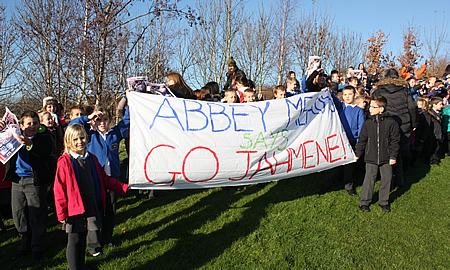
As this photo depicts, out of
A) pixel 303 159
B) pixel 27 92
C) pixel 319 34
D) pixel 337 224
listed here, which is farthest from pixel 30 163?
pixel 319 34

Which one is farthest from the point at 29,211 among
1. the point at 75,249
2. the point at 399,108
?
the point at 399,108

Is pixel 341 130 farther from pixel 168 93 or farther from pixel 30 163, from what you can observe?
pixel 30 163

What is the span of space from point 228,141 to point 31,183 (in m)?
2.79

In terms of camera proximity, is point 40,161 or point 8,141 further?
point 40,161

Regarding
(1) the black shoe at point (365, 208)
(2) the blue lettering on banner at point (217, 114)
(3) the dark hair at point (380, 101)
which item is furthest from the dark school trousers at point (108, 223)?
(3) the dark hair at point (380, 101)

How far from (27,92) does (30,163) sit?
963cm

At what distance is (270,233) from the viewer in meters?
4.37

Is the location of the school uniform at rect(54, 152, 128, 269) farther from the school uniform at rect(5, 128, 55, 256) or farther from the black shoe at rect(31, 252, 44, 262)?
the school uniform at rect(5, 128, 55, 256)

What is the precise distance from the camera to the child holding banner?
10.3ft

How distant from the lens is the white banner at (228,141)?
400 centimetres

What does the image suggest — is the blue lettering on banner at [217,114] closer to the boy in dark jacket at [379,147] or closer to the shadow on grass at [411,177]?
the boy in dark jacket at [379,147]

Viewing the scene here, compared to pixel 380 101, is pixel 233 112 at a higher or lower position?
lower

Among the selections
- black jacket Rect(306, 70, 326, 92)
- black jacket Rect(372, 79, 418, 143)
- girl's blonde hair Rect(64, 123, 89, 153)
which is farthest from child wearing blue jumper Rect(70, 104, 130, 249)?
black jacket Rect(372, 79, 418, 143)

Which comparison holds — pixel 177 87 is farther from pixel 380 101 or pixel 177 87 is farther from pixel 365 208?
pixel 365 208
